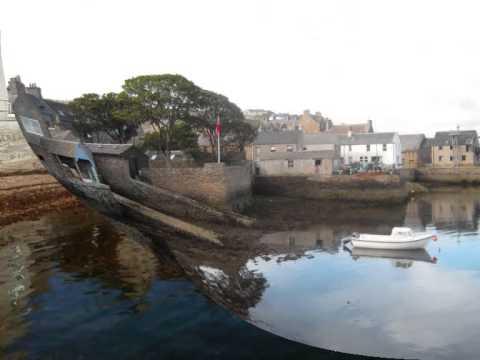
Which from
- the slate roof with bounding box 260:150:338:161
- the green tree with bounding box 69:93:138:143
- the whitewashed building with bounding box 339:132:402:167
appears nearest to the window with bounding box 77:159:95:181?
the green tree with bounding box 69:93:138:143

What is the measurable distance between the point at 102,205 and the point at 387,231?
58.4 ft

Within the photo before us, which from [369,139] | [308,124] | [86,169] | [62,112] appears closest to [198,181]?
[86,169]

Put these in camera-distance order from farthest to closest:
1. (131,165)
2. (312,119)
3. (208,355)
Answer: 1. (312,119)
2. (131,165)
3. (208,355)

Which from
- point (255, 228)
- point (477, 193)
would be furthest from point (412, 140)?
point (255, 228)

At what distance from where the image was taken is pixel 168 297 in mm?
9008

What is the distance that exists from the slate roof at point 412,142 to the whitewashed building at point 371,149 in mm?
16236

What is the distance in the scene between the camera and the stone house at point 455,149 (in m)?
64.1

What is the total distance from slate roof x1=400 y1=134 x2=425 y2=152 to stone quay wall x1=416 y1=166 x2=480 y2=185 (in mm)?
19254

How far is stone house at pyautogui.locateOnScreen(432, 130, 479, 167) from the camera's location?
210ft

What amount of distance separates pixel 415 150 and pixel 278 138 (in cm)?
3192

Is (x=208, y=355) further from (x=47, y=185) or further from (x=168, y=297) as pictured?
(x=47, y=185)

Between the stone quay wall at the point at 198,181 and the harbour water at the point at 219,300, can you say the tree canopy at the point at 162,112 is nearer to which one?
the stone quay wall at the point at 198,181

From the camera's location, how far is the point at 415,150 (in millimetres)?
69750

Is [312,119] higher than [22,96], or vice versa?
[312,119]
